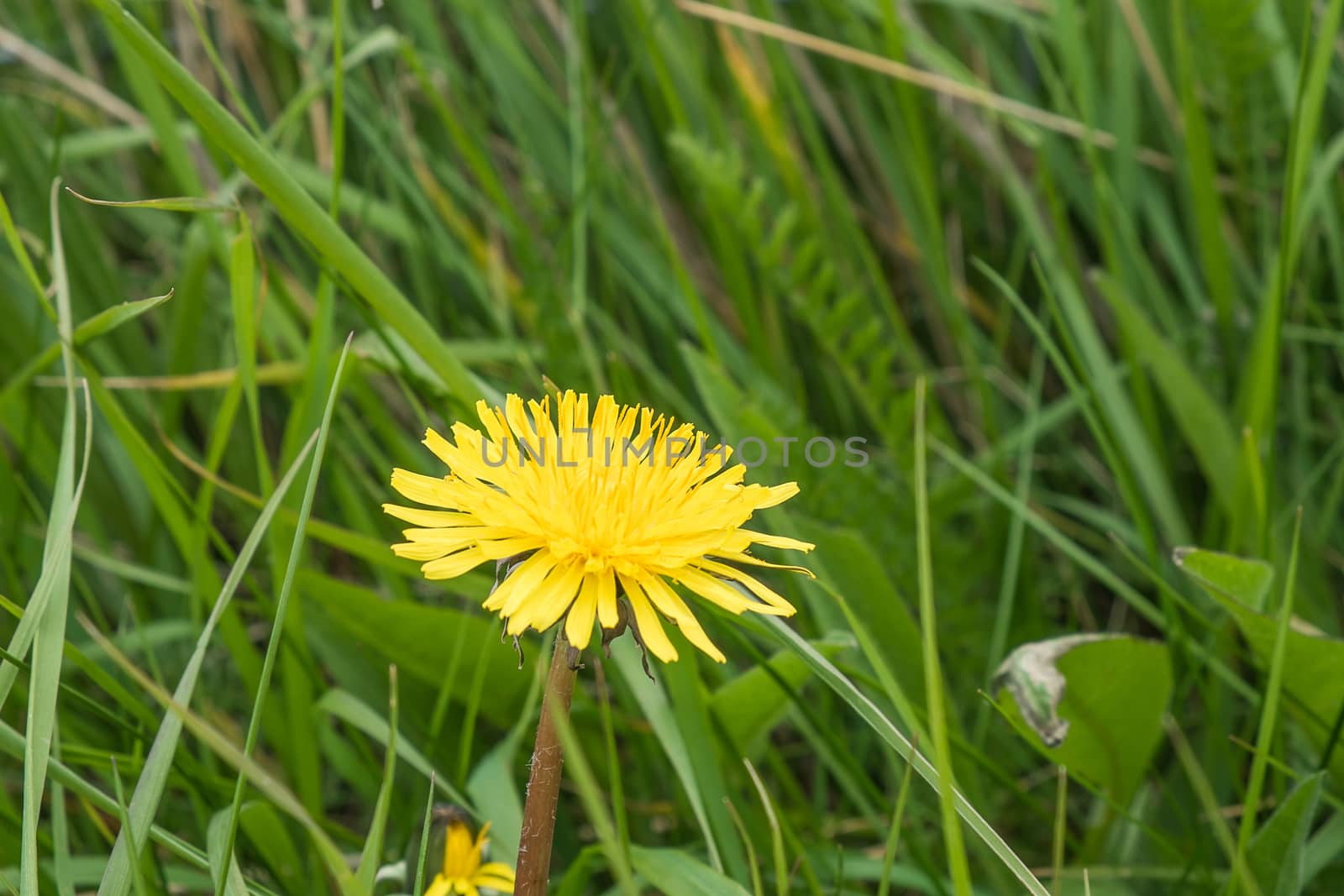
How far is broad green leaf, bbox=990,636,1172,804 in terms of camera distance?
996mm

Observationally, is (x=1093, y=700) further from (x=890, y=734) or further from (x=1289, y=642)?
(x=890, y=734)

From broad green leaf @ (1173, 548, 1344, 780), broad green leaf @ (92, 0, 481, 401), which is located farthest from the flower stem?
broad green leaf @ (1173, 548, 1344, 780)

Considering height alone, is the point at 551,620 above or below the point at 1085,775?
above

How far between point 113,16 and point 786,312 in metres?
1.22

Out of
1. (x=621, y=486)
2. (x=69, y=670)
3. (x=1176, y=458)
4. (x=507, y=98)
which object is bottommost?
(x=69, y=670)

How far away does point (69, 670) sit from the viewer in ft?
4.32

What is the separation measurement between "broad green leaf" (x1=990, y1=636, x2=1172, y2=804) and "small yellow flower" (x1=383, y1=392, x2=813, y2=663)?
1.24 feet

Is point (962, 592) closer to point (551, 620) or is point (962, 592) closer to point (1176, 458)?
point (1176, 458)

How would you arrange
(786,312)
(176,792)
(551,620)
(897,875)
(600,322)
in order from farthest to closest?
(786,312) < (600,322) < (176,792) < (897,875) < (551,620)

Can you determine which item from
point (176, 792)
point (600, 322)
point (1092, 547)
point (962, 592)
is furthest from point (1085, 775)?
point (176, 792)

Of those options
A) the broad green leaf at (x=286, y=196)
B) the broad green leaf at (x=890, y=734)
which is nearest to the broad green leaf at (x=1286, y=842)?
the broad green leaf at (x=890, y=734)

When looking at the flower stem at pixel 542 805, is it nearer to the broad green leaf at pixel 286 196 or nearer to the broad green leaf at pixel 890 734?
the broad green leaf at pixel 890 734

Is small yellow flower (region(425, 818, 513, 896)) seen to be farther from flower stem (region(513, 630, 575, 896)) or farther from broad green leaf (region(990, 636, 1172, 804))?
broad green leaf (region(990, 636, 1172, 804))

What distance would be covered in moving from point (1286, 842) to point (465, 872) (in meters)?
0.72
